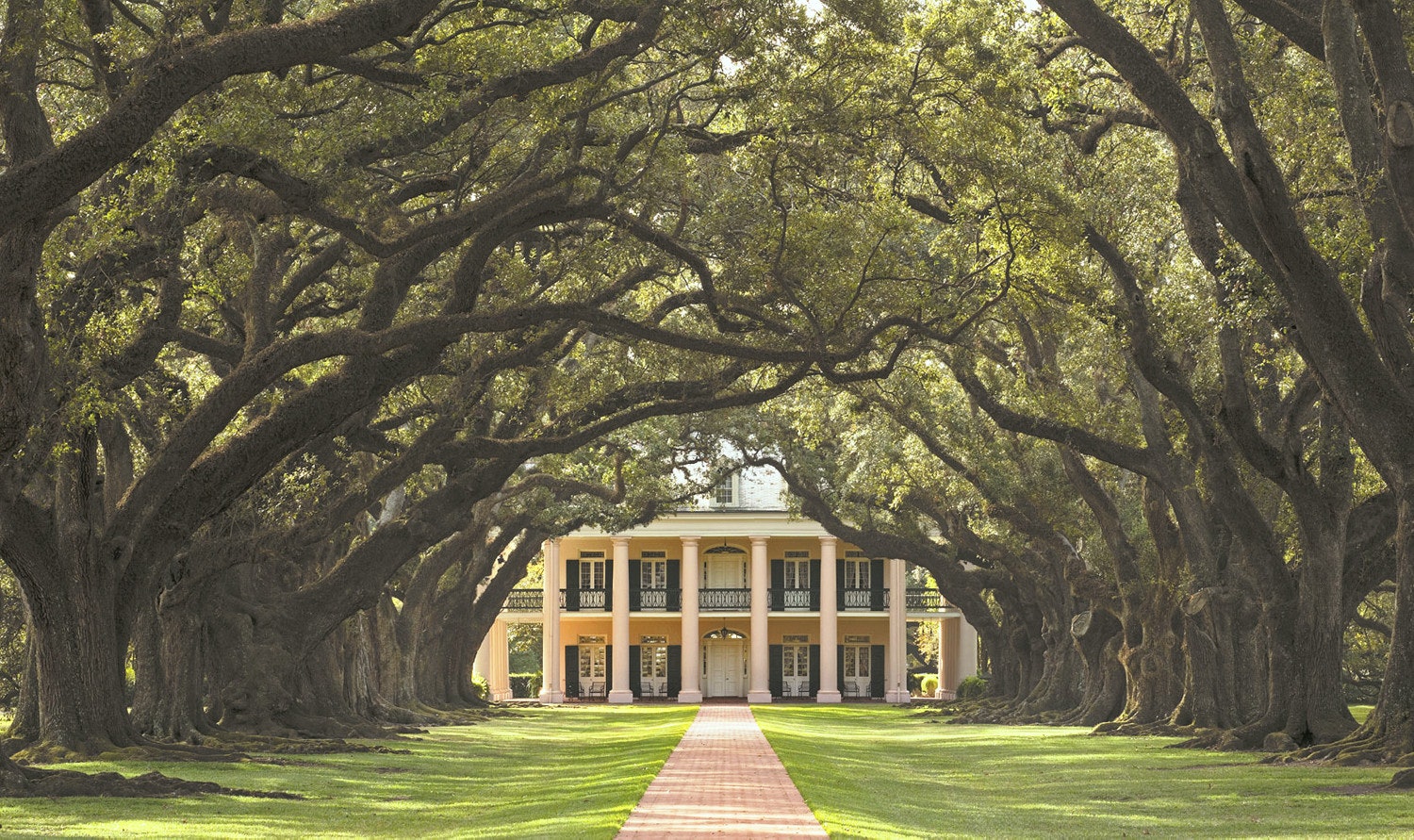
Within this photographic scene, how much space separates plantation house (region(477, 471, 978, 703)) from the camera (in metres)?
57.3

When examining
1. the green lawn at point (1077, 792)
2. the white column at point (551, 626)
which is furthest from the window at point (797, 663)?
the green lawn at point (1077, 792)

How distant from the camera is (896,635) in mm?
58312

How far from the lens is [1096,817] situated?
14.7 m

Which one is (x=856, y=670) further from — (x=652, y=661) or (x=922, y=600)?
(x=652, y=661)

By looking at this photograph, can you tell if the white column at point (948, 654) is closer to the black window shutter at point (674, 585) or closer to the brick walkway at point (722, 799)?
the black window shutter at point (674, 585)

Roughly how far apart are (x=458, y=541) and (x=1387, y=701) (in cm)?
2204

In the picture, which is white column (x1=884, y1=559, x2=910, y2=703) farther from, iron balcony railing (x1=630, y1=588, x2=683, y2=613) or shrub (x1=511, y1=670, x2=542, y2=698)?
shrub (x1=511, y1=670, x2=542, y2=698)

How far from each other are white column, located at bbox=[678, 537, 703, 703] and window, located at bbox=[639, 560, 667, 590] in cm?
234

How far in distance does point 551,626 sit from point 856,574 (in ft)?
37.2

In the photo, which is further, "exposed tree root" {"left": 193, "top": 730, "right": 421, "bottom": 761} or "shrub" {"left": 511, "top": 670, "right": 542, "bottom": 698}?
"shrub" {"left": 511, "top": 670, "right": 542, "bottom": 698}

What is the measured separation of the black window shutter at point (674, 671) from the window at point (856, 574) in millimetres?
6633

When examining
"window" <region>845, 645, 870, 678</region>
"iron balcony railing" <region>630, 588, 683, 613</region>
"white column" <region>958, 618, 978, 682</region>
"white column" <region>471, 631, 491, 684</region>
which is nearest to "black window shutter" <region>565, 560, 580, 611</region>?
"iron balcony railing" <region>630, 588, 683, 613</region>

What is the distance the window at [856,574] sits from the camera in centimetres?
5991

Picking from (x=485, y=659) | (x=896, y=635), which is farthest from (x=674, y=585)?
(x=896, y=635)
